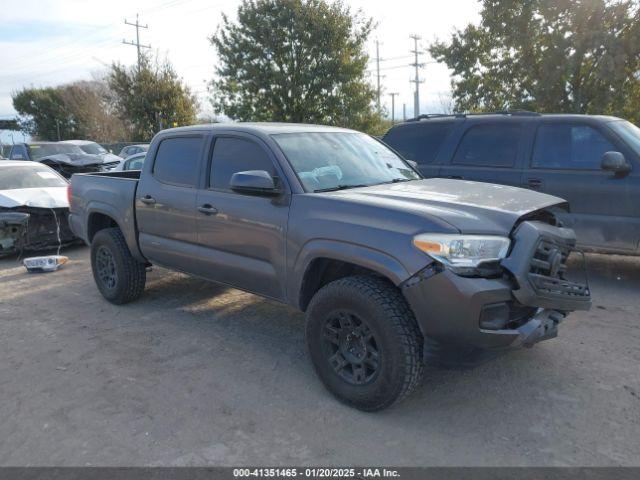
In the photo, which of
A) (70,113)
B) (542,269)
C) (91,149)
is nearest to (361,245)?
(542,269)

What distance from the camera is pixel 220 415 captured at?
345 centimetres

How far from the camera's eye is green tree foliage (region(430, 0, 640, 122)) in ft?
46.3

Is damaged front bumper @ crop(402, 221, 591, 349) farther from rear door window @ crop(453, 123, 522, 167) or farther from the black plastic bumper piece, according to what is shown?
rear door window @ crop(453, 123, 522, 167)

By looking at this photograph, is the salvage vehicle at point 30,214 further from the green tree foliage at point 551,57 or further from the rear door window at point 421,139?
the green tree foliage at point 551,57

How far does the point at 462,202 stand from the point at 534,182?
3123mm

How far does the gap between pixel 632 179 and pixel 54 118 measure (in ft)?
168

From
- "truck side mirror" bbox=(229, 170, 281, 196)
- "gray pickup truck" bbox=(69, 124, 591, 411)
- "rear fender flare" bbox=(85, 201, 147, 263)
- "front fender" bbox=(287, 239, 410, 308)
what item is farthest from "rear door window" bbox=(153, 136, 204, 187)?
"front fender" bbox=(287, 239, 410, 308)

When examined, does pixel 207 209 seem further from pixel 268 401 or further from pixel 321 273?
pixel 268 401

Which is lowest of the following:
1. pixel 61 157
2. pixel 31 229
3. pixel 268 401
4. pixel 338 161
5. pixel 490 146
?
pixel 268 401

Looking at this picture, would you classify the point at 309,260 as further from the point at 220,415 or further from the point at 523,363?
the point at 523,363

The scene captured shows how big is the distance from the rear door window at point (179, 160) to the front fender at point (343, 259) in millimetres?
Answer: 1540

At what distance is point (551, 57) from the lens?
15.1 meters

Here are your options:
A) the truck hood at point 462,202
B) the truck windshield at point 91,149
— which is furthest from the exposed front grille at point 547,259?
the truck windshield at point 91,149

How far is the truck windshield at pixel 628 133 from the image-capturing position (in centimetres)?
581
